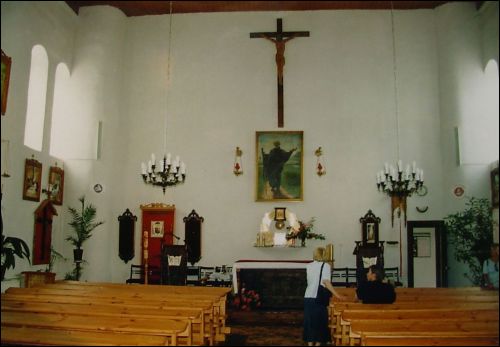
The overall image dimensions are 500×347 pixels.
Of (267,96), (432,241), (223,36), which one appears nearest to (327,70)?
(267,96)

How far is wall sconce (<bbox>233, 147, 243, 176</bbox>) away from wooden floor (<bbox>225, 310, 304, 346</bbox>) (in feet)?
14.0

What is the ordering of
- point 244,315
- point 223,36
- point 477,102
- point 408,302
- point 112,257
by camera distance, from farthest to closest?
point 223,36
point 112,257
point 477,102
point 244,315
point 408,302

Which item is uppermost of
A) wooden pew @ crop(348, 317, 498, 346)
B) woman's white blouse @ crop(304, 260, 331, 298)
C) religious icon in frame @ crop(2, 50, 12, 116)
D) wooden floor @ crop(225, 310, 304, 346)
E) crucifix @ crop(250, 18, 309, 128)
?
crucifix @ crop(250, 18, 309, 128)

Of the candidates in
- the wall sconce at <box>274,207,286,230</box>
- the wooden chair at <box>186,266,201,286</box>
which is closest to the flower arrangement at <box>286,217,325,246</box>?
the wall sconce at <box>274,207,286,230</box>

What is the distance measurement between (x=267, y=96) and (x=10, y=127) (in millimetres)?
6324

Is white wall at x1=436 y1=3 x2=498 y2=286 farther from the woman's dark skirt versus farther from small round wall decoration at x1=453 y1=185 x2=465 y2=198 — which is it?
the woman's dark skirt

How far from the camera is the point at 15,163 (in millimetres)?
10062

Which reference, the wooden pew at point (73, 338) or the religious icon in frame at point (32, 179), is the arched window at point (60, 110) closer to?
the religious icon in frame at point (32, 179)

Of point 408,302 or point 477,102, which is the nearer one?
point 408,302

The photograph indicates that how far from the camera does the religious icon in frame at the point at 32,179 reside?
34.1 ft

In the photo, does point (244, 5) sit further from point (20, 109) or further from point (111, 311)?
point (111, 311)

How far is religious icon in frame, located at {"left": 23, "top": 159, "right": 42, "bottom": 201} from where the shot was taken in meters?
10.4

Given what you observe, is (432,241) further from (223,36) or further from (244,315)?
(223,36)

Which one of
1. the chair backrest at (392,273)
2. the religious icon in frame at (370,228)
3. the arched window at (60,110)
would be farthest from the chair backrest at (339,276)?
the arched window at (60,110)
